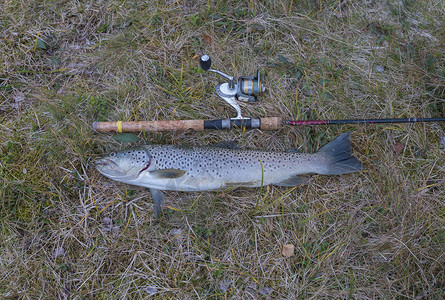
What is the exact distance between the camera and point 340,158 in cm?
305

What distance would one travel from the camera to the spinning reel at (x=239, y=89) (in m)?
3.27

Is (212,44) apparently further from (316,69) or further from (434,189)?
(434,189)

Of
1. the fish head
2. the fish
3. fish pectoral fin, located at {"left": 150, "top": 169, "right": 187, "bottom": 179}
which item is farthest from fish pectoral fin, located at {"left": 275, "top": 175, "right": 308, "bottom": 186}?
the fish head

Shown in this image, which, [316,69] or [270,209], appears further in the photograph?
[316,69]

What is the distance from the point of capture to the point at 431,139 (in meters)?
3.31

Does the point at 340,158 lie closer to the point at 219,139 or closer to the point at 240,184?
the point at 240,184

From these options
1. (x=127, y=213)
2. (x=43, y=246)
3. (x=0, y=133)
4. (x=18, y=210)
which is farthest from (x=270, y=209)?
(x=0, y=133)

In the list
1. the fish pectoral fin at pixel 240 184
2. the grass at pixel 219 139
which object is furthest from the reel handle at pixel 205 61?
the fish pectoral fin at pixel 240 184

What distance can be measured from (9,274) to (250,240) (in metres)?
2.48

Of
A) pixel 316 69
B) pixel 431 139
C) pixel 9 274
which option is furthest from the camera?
pixel 316 69

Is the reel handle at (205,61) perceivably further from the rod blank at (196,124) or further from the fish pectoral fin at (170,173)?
the fish pectoral fin at (170,173)

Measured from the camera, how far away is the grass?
289 cm

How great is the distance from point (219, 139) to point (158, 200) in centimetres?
99

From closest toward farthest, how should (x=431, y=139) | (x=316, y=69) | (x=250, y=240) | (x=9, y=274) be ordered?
(x=9, y=274), (x=250, y=240), (x=431, y=139), (x=316, y=69)
